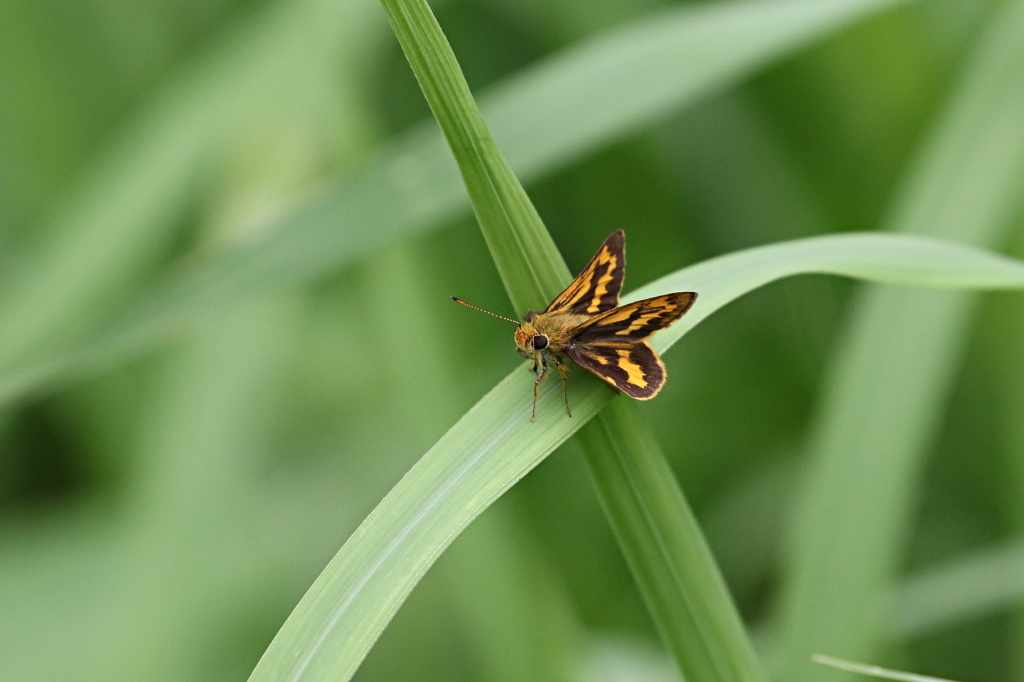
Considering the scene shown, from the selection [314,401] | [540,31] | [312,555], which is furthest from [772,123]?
[312,555]

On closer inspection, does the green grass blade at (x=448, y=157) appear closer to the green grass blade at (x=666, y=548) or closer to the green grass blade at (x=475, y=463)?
the green grass blade at (x=475, y=463)

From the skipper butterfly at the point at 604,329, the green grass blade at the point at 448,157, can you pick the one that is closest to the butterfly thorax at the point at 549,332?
the skipper butterfly at the point at 604,329

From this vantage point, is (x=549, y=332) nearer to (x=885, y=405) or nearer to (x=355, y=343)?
(x=885, y=405)

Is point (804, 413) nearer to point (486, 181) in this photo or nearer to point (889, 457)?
point (889, 457)

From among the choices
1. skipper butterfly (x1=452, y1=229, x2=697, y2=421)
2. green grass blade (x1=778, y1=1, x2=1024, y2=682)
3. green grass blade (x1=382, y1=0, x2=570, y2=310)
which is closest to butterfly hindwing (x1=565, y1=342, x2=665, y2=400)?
skipper butterfly (x1=452, y1=229, x2=697, y2=421)

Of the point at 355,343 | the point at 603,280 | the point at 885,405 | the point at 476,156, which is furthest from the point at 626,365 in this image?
the point at 355,343
